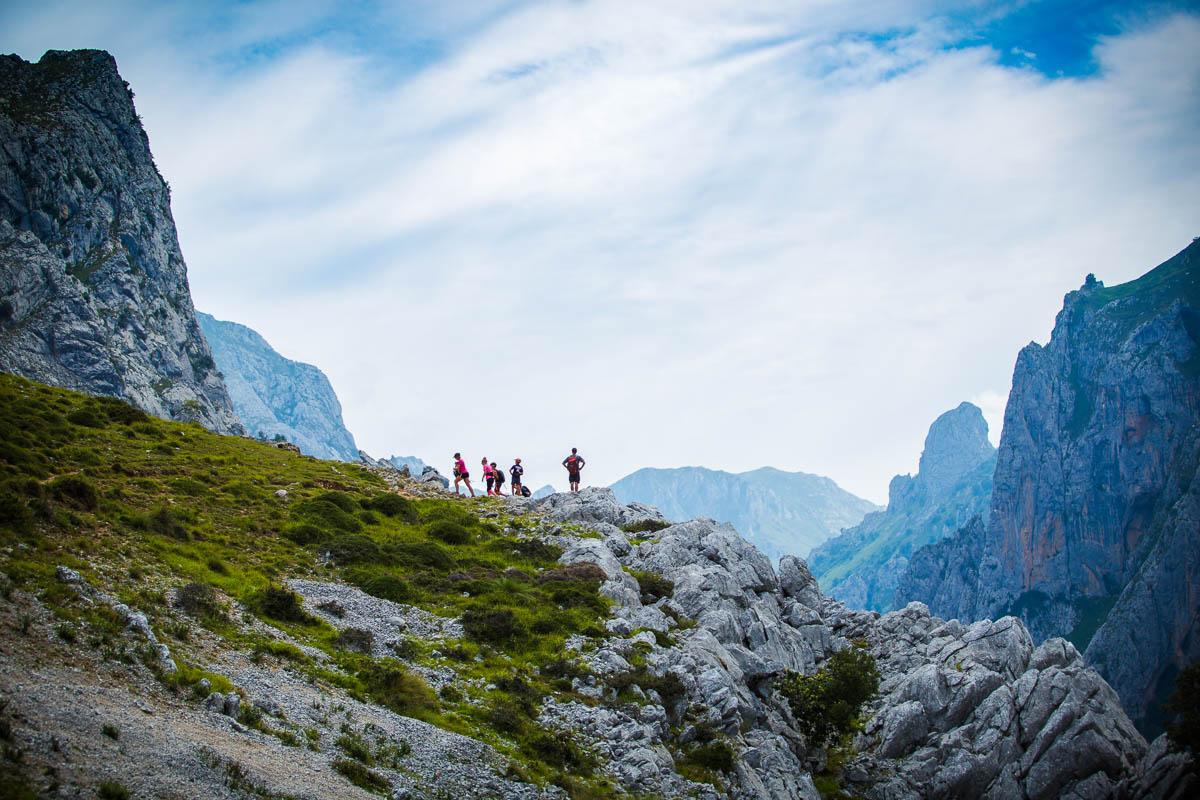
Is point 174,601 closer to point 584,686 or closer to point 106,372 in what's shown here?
point 584,686

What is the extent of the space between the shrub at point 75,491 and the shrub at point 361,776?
1680cm

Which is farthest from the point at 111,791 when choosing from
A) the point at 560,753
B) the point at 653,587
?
the point at 653,587

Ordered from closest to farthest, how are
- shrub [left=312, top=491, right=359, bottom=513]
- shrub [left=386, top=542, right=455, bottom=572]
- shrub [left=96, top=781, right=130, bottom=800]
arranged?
shrub [left=96, top=781, right=130, bottom=800]
shrub [left=386, top=542, right=455, bottom=572]
shrub [left=312, top=491, right=359, bottom=513]

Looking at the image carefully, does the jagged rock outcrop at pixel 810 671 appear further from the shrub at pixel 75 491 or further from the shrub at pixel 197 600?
the shrub at pixel 75 491

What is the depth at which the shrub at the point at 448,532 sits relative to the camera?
156 feet

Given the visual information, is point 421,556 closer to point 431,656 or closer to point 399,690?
point 431,656

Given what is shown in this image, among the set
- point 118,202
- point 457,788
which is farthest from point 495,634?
point 118,202

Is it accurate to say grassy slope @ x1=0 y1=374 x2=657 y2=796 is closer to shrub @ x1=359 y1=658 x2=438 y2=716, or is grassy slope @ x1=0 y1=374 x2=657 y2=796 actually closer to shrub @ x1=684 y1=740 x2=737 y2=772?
shrub @ x1=359 y1=658 x2=438 y2=716

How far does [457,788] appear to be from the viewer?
23719 millimetres

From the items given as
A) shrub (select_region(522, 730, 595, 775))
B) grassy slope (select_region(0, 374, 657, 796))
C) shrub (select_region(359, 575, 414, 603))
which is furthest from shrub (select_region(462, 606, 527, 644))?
shrub (select_region(522, 730, 595, 775))

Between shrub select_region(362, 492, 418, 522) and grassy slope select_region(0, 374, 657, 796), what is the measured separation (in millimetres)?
146

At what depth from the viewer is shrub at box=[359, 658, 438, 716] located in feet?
88.9

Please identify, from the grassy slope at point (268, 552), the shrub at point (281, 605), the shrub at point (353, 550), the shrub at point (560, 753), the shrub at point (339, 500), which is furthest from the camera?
the shrub at point (339, 500)

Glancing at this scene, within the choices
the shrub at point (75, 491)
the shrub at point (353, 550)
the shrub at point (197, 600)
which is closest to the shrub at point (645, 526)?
the shrub at point (353, 550)
